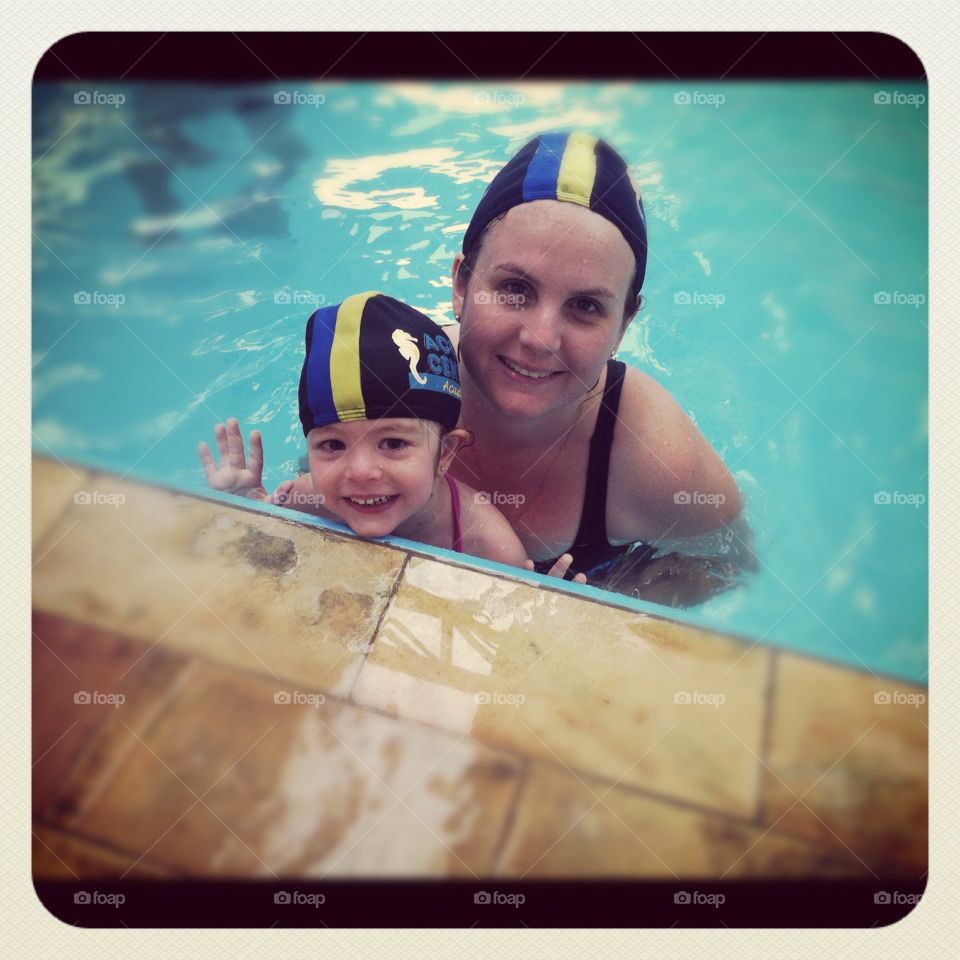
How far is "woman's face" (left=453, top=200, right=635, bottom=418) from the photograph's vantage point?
60.1 inches

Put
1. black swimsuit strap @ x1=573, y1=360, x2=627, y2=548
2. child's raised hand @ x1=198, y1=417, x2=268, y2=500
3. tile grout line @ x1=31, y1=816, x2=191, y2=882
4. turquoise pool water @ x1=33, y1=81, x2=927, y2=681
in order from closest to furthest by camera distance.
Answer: tile grout line @ x1=31, y1=816, x2=191, y2=882
turquoise pool water @ x1=33, y1=81, x2=927, y2=681
child's raised hand @ x1=198, y1=417, x2=268, y2=500
black swimsuit strap @ x1=573, y1=360, x2=627, y2=548

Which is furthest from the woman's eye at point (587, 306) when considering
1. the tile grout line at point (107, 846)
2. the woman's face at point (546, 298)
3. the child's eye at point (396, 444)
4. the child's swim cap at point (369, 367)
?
the tile grout line at point (107, 846)

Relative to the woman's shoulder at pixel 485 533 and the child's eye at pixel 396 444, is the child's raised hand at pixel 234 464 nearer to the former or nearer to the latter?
the child's eye at pixel 396 444

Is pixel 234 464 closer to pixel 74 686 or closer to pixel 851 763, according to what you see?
pixel 74 686

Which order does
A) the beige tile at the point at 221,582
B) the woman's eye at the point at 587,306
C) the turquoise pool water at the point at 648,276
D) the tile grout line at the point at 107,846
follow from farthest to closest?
the woman's eye at the point at 587,306 < the turquoise pool water at the point at 648,276 < the beige tile at the point at 221,582 < the tile grout line at the point at 107,846

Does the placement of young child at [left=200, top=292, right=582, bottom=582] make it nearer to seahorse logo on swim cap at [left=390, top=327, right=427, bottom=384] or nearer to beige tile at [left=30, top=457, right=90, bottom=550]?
seahorse logo on swim cap at [left=390, top=327, right=427, bottom=384]

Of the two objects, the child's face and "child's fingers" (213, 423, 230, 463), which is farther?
"child's fingers" (213, 423, 230, 463)

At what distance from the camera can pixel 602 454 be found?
1967 mm

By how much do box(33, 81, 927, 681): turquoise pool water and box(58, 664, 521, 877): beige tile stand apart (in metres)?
0.57

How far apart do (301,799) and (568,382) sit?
997 mm

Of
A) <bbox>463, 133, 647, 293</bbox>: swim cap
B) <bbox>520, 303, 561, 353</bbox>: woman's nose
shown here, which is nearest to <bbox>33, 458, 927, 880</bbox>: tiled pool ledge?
<bbox>520, 303, 561, 353</bbox>: woman's nose

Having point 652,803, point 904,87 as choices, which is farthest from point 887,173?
point 652,803

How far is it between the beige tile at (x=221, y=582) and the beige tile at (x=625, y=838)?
39cm

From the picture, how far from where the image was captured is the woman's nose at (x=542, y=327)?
5.11 feet
